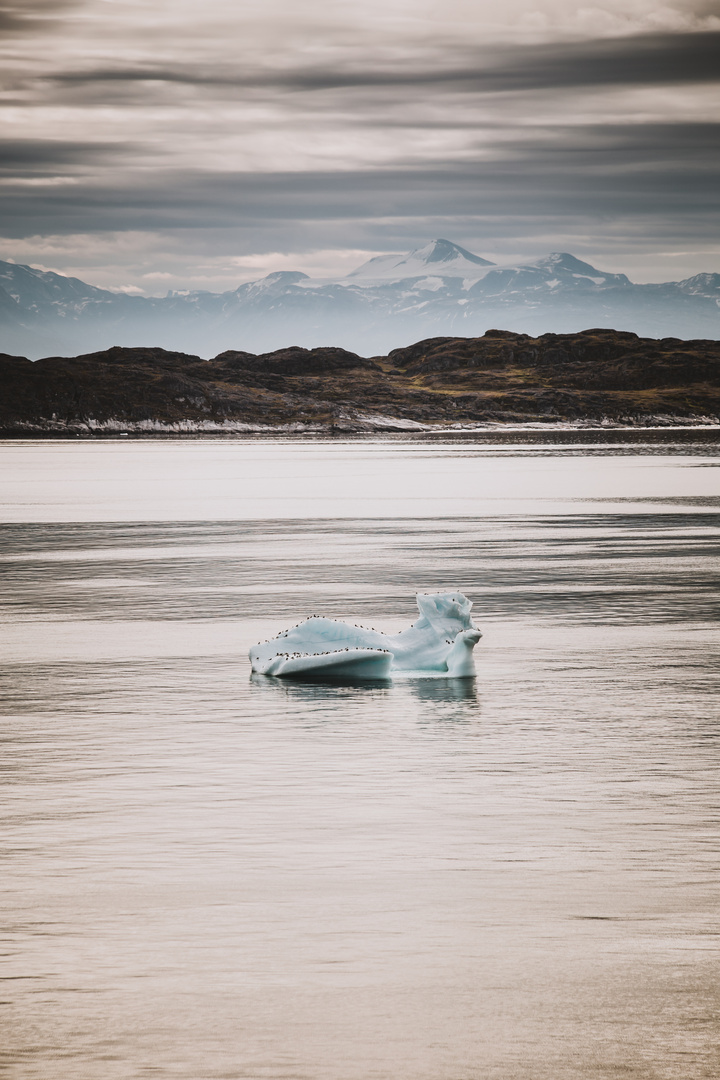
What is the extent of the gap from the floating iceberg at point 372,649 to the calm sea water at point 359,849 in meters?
0.54

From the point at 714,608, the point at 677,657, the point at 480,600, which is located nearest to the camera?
the point at 677,657

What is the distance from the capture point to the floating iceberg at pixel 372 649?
76.5 feet

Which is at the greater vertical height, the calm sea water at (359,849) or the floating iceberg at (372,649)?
the floating iceberg at (372,649)

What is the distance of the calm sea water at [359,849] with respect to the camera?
371 inches

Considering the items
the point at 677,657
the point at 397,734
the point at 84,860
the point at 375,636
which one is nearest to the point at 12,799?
the point at 84,860

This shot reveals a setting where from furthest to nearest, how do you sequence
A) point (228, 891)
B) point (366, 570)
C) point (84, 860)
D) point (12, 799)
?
point (366, 570)
point (12, 799)
point (84, 860)
point (228, 891)

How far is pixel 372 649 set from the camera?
23.1 metres

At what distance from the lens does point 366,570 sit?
4225 cm

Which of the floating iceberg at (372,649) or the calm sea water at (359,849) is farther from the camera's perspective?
the floating iceberg at (372,649)

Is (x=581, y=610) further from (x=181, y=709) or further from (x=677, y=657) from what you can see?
(x=181, y=709)

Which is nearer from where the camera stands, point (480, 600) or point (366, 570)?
point (480, 600)

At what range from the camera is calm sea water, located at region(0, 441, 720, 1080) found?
9414mm

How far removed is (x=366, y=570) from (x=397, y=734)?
23389mm

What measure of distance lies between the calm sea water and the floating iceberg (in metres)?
0.54
